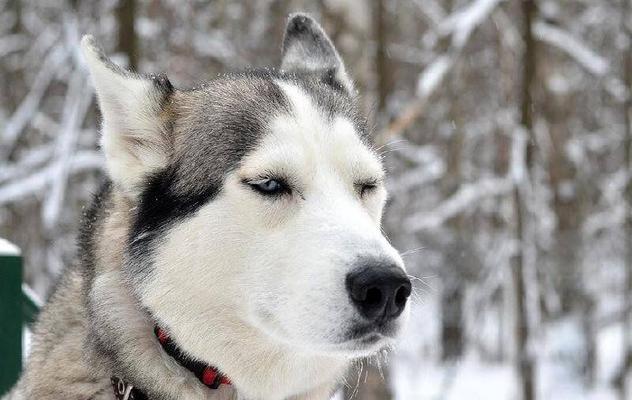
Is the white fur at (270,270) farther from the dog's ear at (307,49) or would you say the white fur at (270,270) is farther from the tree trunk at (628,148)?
the tree trunk at (628,148)

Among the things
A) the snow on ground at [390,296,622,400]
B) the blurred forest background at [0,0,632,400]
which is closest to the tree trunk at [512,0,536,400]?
the blurred forest background at [0,0,632,400]

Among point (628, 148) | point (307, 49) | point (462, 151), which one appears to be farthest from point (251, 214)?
point (462, 151)

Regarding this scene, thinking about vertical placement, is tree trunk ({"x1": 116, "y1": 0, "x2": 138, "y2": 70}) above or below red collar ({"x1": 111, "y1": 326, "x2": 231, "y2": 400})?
below

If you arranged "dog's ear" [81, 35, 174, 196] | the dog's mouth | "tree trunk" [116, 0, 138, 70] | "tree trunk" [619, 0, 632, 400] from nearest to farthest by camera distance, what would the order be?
1. the dog's mouth
2. "dog's ear" [81, 35, 174, 196]
3. "tree trunk" [116, 0, 138, 70]
4. "tree trunk" [619, 0, 632, 400]

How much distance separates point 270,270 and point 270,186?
0.27 m

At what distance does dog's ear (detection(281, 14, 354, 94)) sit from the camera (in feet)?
11.4

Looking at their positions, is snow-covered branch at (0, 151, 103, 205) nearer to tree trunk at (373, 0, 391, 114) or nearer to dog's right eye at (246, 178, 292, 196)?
tree trunk at (373, 0, 391, 114)

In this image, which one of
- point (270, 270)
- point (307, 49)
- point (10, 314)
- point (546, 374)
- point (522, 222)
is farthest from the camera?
point (546, 374)

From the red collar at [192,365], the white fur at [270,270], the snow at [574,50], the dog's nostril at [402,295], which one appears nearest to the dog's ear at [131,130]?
the white fur at [270,270]

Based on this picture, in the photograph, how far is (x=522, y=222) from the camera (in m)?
6.64

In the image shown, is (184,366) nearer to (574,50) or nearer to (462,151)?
(574,50)

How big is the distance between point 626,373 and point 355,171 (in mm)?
9199

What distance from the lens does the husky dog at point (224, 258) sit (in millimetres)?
2365

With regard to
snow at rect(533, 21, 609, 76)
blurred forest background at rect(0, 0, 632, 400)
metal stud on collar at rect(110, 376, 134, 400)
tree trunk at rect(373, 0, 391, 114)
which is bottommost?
blurred forest background at rect(0, 0, 632, 400)
